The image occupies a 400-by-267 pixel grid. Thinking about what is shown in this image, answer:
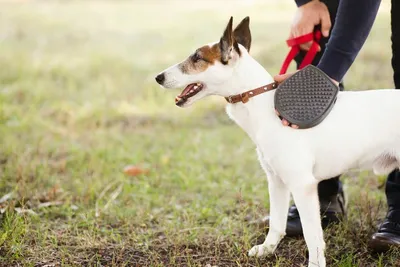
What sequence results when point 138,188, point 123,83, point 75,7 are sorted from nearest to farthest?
point 138,188 < point 123,83 < point 75,7

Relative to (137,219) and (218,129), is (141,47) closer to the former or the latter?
(218,129)

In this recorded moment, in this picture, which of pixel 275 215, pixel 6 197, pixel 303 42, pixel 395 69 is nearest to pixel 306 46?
pixel 303 42

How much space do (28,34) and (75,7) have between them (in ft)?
10.3

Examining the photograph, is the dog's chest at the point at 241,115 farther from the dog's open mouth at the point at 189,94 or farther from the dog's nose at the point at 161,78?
the dog's nose at the point at 161,78

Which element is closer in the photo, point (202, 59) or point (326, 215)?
point (202, 59)

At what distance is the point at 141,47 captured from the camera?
9195 mm

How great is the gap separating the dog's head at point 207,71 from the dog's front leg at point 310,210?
1.87 feet

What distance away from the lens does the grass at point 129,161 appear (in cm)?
316

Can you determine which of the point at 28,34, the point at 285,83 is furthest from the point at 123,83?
the point at 285,83

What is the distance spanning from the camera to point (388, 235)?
3.05m

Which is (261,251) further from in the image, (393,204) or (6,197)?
(6,197)

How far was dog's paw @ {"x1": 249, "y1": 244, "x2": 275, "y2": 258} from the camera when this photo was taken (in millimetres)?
3031

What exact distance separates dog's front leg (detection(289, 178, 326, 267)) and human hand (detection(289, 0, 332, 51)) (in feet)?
3.05

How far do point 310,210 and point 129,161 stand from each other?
2.56 m
